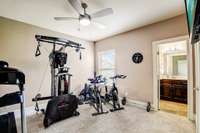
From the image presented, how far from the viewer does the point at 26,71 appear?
3.67 m

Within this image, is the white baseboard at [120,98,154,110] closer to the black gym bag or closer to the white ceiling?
the black gym bag

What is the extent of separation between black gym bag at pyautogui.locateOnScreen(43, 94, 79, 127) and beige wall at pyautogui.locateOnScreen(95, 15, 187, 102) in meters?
2.13

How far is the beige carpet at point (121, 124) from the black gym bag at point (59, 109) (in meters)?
0.13

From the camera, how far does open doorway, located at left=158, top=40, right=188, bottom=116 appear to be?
4.43 metres

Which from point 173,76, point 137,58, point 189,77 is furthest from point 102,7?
point 173,76

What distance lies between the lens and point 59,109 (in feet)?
10.1

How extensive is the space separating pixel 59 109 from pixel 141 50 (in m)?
3.04

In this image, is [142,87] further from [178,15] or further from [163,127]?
[178,15]

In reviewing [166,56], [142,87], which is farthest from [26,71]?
[166,56]

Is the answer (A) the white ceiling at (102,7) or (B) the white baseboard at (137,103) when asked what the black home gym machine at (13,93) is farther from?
(B) the white baseboard at (137,103)

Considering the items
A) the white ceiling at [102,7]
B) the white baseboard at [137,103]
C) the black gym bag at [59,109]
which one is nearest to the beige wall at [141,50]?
the white baseboard at [137,103]

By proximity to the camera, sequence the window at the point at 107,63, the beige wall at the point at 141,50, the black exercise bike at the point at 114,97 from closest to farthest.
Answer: the beige wall at the point at 141,50 → the black exercise bike at the point at 114,97 → the window at the point at 107,63

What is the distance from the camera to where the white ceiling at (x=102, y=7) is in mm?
2664

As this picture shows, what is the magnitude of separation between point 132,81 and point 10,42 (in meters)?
3.90
